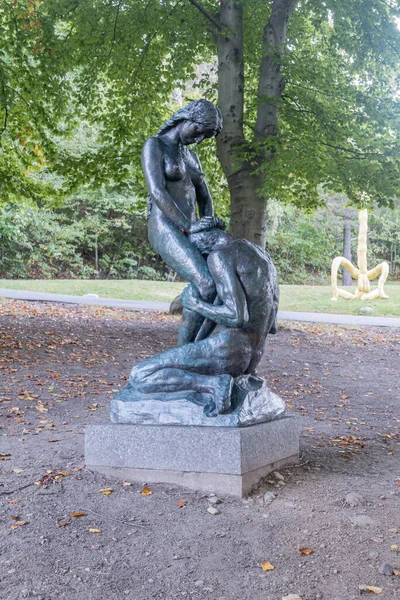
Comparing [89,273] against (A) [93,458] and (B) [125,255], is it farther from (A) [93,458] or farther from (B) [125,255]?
(A) [93,458]

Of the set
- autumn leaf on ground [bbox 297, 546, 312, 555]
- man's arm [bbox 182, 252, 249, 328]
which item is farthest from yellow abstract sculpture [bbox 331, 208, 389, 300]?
autumn leaf on ground [bbox 297, 546, 312, 555]

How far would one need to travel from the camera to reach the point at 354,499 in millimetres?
4797

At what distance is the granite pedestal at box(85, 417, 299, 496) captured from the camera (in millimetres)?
4887

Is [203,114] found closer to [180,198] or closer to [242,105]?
[180,198]

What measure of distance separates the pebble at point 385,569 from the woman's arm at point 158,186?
2.95 meters

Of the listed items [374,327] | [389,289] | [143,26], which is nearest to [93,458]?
[143,26]

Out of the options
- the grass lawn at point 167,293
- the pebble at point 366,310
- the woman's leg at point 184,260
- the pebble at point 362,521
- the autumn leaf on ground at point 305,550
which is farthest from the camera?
the grass lawn at point 167,293

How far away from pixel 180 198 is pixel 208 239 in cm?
52

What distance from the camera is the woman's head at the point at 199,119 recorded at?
5.64 m

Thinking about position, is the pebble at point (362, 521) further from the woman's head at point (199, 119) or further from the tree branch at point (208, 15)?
the tree branch at point (208, 15)

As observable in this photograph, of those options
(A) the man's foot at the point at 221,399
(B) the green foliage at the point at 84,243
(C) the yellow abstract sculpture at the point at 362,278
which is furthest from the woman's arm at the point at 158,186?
(B) the green foliage at the point at 84,243

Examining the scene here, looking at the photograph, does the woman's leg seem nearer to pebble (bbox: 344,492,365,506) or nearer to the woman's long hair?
the woman's long hair

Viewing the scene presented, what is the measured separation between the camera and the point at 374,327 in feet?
55.6

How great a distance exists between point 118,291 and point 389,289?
11.8 metres
